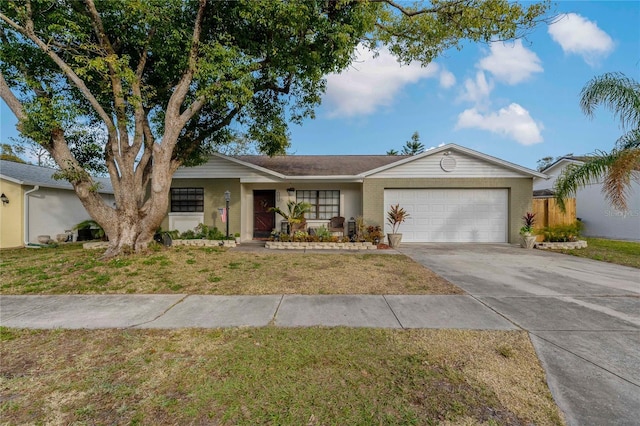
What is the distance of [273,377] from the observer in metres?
2.44

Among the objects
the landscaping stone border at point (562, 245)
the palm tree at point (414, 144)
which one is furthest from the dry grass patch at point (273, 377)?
the palm tree at point (414, 144)

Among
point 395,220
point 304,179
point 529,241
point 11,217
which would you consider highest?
point 304,179

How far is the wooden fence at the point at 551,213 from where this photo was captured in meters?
10.8

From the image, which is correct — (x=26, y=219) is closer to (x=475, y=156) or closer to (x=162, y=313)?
(x=162, y=313)

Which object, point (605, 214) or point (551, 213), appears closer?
point (551, 213)

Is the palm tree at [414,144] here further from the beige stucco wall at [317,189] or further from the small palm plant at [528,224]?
the small palm plant at [528,224]

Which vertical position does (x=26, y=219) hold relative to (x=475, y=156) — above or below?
below

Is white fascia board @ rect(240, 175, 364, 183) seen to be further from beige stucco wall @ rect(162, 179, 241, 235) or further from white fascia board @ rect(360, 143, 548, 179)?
beige stucco wall @ rect(162, 179, 241, 235)

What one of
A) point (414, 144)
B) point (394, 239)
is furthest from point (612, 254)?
point (414, 144)

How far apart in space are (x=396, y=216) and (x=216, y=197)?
767 centimetres

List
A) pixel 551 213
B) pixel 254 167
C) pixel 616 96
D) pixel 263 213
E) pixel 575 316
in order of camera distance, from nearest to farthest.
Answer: pixel 575 316
pixel 616 96
pixel 551 213
pixel 254 167
pixel 263 213

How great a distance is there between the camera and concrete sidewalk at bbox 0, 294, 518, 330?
3.62 meters

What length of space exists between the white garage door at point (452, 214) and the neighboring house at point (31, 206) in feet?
47.3

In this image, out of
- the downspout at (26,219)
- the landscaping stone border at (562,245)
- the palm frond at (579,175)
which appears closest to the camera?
the palm frond at (579,175)
